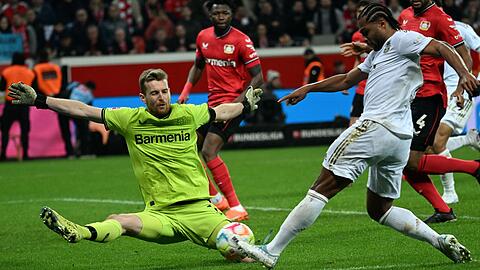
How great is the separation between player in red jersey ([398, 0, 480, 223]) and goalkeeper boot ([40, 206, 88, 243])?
A: 13.5ft

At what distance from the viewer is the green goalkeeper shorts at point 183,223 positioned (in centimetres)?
→ 827

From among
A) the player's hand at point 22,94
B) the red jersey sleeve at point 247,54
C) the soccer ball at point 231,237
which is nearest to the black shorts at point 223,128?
the red jersey sleeve at point 247,54

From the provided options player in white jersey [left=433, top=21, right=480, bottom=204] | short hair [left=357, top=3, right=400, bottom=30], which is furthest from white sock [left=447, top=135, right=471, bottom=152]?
short hair [left=357, top=3, right=400, bottom=30]

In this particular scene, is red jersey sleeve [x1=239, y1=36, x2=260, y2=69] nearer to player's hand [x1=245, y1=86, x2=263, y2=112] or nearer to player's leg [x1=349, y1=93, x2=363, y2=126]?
player's leg [x1=349, y1=93, x2=363, y2=126]

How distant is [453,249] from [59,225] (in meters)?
2.97

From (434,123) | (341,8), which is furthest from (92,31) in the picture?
(434,123)

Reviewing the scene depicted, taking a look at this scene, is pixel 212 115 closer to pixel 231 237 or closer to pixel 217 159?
pixel 231 237

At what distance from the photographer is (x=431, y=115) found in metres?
10.8

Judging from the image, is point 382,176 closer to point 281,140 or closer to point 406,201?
point 406,201

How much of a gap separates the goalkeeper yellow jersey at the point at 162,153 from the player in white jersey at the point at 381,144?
75cm

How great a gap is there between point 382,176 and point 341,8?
2107cm

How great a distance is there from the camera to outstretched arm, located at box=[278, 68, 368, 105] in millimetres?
8648

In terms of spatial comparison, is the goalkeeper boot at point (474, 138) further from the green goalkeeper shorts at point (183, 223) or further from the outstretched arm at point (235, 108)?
the green goalkeeper shorts at point (183, 223)

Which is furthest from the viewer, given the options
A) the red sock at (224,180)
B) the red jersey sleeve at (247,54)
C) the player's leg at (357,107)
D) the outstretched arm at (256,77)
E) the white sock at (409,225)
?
the player's leg at (357,107)
